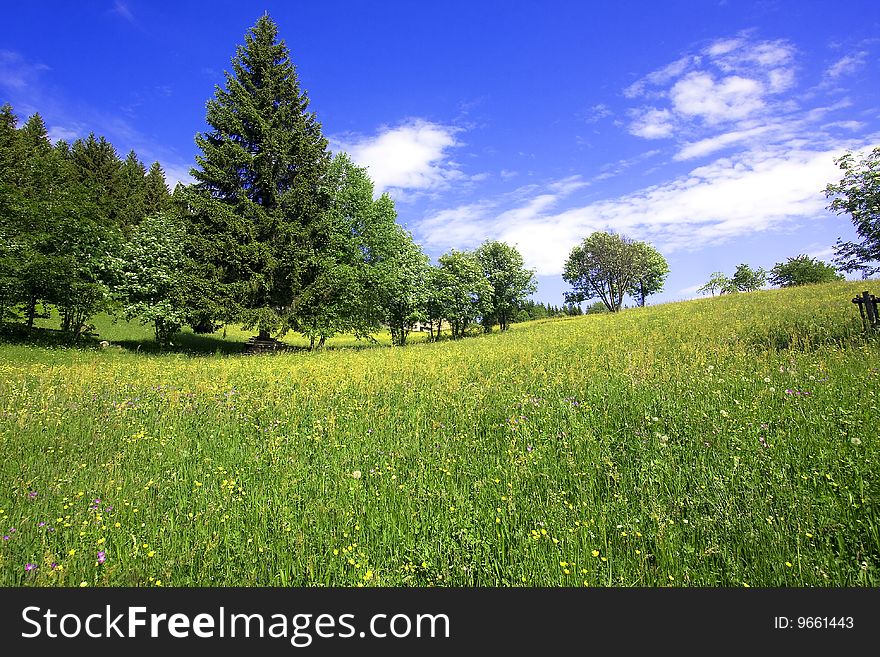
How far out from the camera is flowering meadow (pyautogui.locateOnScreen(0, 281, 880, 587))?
2973 mm

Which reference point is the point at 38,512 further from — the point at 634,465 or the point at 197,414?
the point at 634,465

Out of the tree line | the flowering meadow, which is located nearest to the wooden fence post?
the flowering meadow

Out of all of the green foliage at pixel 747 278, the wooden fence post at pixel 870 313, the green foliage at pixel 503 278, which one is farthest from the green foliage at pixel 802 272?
the wooden fence post at pixel 870 313

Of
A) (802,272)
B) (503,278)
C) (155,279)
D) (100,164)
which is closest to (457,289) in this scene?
(503,278)

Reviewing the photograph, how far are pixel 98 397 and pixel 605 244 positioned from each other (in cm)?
6704

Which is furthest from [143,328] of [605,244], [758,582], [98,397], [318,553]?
[605,244]

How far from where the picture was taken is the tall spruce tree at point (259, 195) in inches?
790

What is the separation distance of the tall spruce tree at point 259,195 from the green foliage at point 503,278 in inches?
956

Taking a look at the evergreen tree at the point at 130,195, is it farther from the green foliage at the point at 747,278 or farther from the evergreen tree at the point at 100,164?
the green foliage at the point at 747,278

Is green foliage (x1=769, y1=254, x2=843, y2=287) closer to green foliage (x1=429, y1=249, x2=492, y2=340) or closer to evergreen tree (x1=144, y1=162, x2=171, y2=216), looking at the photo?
green foliage (x1=429, y1=249, x2=492, y2=340)

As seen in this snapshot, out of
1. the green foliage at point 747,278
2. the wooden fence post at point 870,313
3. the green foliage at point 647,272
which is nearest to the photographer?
the wooden fence post at point 870,313

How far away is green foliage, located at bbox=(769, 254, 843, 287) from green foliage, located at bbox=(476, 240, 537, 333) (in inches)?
2478

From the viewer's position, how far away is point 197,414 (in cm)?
714

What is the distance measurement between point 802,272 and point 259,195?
103053mm
